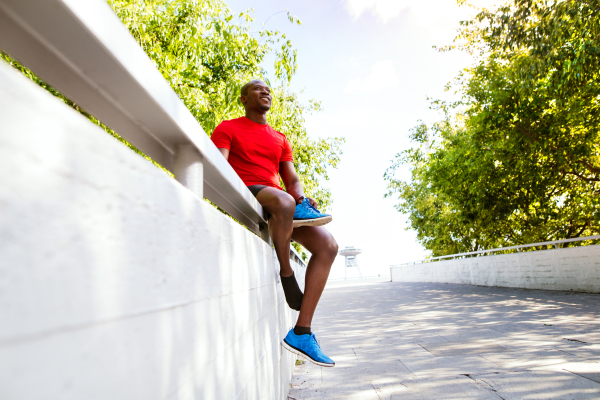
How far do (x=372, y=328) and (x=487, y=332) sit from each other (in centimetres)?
177

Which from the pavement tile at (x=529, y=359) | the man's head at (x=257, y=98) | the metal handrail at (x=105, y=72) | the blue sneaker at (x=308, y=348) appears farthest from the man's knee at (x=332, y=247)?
the pavement tile at (x=529, y=359)

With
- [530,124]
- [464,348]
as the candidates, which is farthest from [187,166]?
[530,124]

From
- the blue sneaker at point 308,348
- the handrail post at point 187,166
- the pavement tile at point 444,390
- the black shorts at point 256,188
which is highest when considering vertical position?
the black shorts at point 256,188

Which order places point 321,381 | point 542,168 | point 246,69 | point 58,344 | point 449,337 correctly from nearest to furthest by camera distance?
point 58,344
point 321,381
point 449,337
point 246,69
point 542,168

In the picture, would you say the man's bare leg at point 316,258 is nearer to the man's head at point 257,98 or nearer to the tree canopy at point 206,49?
the man's head at point 257,98

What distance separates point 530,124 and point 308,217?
10.2 metres

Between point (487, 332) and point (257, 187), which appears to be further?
point (487, 332)

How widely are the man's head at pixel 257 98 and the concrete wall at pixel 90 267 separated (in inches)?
80.3

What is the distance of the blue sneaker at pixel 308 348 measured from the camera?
2445mm

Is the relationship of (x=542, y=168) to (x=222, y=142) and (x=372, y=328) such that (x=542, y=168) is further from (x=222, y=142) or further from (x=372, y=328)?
(x=222, y=142)

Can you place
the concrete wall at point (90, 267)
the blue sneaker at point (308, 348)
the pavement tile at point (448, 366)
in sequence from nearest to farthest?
the concrete wall at point (90, 267)
the blue sneaker at point (308, 348)
the pavement tile at point (448, 366)

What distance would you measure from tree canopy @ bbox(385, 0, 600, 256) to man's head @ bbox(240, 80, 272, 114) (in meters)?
6.85

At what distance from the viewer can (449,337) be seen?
16.4ft

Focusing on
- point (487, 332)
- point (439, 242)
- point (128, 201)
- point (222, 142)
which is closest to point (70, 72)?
point (128, 201)
